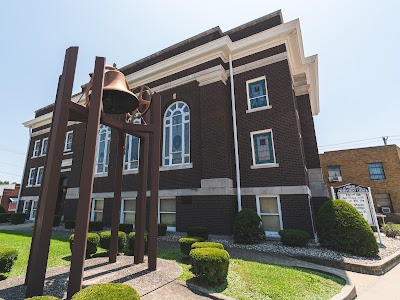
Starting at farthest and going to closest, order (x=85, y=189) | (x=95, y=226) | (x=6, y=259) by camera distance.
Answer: (x=95, y=226) → (x=6, y=259) → (x=85, y=189)

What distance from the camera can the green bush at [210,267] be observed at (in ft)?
17.2

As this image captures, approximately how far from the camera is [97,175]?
17.8m

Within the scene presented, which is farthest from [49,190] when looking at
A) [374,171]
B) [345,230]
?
[374,171]

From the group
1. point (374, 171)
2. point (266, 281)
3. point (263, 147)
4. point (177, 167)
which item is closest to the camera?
point (266, 281)

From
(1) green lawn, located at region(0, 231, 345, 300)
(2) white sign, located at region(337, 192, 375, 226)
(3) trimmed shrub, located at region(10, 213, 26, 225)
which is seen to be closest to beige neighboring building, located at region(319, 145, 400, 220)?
→ (2) white sign, located at region(337, 192, 375, 226)

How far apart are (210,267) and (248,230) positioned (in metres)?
5.77

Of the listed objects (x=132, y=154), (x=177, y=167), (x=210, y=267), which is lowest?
(x=210, y=267)

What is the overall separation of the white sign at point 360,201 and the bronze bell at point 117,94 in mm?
12304

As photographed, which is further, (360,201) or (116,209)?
(360,201)

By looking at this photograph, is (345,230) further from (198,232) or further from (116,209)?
(116,209)

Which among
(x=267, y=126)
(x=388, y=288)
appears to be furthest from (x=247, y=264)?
(x=267, y=126)

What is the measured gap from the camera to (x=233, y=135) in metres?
13.8

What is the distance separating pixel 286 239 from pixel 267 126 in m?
6.26

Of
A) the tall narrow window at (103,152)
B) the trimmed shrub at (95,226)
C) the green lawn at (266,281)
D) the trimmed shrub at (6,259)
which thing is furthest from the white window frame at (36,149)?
the trimmed shrub at (6,259)
